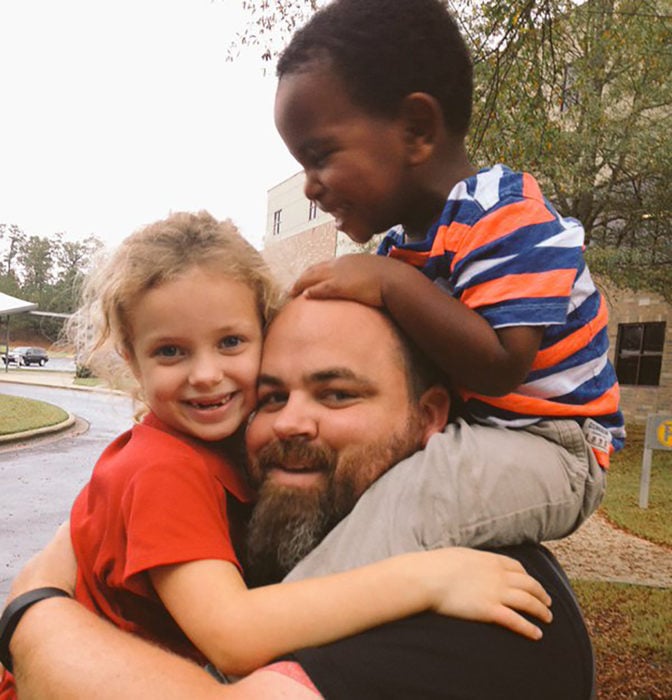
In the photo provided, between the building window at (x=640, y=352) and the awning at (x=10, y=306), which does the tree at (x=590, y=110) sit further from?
the awning at (x=10, y=306)

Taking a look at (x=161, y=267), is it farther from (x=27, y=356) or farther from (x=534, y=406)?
(x=27, y=356)

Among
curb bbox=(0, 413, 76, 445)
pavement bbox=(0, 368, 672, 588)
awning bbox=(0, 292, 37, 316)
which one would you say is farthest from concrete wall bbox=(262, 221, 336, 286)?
awning bbox=(0, 292, 37, 316)

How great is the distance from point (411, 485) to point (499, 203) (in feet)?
2.26

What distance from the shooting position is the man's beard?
1646 millimetres

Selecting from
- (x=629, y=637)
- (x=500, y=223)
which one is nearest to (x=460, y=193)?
(x=500, y=223)

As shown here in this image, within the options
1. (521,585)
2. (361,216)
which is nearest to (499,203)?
(361,216)

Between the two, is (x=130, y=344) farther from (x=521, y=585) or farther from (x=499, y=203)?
(x=521, y=585)

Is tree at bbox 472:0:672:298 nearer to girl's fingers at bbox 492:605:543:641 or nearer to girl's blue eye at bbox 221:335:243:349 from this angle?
girl's blue eye at bbox 221:335:243:349

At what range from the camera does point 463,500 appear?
60.4 inches

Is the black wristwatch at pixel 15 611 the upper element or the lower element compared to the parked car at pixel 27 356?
upper

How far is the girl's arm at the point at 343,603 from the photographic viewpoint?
1374 millimetres

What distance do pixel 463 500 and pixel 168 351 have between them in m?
0.86

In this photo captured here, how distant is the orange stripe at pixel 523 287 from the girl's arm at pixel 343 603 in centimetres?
55

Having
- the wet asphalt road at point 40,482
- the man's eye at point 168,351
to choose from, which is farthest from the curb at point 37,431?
the man's eye at point 168,351
